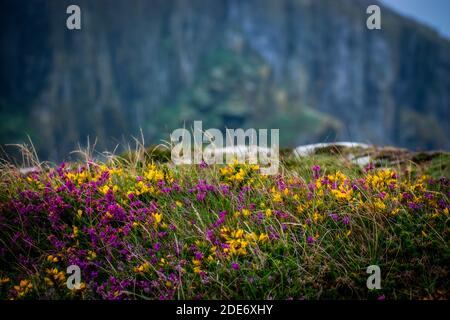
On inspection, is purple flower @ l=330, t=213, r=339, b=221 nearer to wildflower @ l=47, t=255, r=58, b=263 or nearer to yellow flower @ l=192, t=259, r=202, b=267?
yellow flower @ l=192, t=259, r=202, b=267

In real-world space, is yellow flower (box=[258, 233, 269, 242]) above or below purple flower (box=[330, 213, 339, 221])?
below

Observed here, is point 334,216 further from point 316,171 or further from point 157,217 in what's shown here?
point 157,217

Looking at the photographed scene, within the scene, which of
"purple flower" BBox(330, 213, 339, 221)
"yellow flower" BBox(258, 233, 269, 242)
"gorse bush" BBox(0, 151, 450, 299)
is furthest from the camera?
"purple flower" BBox(330, 213, 339, 221)

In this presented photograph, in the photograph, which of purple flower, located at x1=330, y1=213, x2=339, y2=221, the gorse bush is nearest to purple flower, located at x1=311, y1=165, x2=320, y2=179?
the gorse bush

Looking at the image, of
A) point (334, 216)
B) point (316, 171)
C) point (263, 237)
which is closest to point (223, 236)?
point (263, 237)

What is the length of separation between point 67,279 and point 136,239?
31.6 inches

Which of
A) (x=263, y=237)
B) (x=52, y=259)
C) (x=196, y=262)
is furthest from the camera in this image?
(x=52, y=259)

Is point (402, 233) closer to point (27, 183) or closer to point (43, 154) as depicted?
point (27, 183)

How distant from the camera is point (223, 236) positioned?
469cm

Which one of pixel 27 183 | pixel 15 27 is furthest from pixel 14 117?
pixel 27 183

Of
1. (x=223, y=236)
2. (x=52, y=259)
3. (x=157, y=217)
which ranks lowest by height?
(x=52, y=259)

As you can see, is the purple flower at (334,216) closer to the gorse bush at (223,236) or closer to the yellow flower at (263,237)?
the gorse bush at (223,236)

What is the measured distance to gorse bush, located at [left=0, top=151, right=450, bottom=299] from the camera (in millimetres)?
4188

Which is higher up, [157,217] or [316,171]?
[316,171]
